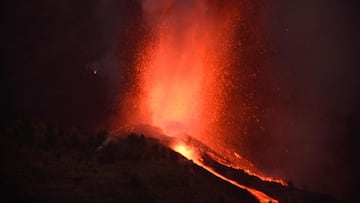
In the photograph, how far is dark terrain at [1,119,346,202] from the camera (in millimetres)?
32062

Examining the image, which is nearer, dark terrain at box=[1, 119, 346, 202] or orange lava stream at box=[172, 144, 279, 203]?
dark terrain at box=[1, 119, 346, 202]

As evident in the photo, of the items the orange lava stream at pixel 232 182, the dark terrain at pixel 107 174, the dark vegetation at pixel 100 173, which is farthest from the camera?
the orange lava stream at pixel 232 182

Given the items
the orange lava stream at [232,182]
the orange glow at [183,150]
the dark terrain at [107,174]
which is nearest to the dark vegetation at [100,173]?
the dark terrain at [107,174]

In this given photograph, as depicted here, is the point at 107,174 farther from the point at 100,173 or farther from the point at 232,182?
the point at 232,182

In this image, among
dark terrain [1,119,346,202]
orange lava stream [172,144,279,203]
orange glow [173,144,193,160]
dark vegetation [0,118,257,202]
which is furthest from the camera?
orange glow [173,144,193,160]

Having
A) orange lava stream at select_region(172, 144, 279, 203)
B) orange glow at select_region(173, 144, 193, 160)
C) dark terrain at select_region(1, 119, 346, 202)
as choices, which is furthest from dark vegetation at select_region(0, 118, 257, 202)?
orange glow at select_region(173, 144, 193, 160)

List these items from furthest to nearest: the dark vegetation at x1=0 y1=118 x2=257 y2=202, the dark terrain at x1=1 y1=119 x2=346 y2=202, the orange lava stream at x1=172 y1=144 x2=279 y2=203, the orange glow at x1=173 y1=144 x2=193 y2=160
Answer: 1. the orange glow at x1=173 y1=144 x2=193 y2=160
2. the orange lava stream at x1=172 y1=144 x2=279 y2=203
3. the dark terrain at x1=1 y1=119 x2=346 y2=202
4. the dark vegetation at x1=0 y1=118 x2=257 y2=202

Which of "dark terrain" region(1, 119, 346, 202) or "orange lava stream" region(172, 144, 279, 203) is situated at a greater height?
"orange lava stream" region(172, 144, 279, 203)

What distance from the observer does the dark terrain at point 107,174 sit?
32062 mm

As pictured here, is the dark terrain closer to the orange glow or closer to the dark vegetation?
the dark vegetation

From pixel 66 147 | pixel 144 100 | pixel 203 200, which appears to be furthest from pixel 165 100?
pixel 203 200

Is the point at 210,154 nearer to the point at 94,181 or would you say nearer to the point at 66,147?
the point at 66,147

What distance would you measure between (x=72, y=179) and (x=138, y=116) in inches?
1467

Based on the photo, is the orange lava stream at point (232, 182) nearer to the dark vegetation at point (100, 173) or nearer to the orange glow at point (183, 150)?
the orange glow at point (183, 150)
